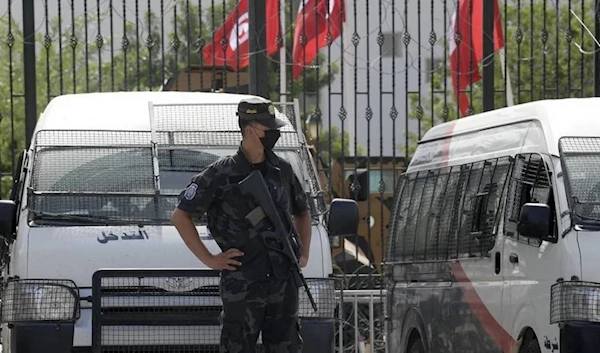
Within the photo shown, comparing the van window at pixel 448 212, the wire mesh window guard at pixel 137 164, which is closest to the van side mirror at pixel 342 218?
the wire mesh window guard at pixel 137 164

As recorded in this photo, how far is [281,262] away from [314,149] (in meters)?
6.38

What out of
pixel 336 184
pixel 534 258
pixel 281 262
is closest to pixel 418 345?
pixel 534 258

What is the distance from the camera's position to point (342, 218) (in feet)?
28.5

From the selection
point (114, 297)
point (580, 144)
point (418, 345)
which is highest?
point (580, 144)

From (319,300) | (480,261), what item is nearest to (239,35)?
(480,261)

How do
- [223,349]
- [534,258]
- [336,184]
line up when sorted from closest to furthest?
[223,349], [534,258], [336,184]

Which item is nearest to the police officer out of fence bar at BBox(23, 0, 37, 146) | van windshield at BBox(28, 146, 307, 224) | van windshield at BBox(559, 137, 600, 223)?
van windshield at BBox(28, 146, 307, 224)

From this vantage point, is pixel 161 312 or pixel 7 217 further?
pixel 7 217

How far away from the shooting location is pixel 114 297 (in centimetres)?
843

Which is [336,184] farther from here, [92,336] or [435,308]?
[92,336]

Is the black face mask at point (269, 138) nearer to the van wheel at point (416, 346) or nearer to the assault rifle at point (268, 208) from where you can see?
the assault rifle at point (268, 208)

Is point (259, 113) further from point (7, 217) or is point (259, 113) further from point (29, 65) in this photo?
point (29, 65)

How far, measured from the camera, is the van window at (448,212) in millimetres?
10055

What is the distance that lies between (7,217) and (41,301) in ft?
2.28
